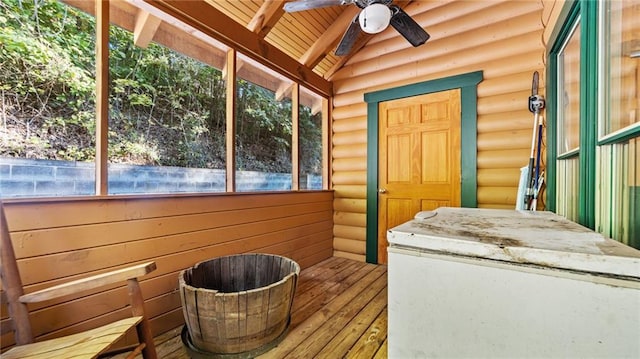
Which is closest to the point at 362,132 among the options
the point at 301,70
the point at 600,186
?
the point at 301,70

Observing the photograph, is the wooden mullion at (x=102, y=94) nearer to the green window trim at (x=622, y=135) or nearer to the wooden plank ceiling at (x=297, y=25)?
the wooden plank ceiling at (x=297, y=25)

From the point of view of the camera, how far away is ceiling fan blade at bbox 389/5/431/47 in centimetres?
188

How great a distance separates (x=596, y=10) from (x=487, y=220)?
1041 mm

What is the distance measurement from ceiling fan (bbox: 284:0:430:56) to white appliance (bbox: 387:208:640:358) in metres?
1.48

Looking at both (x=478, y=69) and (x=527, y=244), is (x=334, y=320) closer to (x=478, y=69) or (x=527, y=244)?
(x=527, y=244)

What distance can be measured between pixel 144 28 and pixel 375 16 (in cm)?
161

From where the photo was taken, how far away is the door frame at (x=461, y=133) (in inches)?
104

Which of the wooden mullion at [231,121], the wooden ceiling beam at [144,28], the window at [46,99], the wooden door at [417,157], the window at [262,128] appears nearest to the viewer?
the window at [46,99]

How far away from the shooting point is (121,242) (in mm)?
1601

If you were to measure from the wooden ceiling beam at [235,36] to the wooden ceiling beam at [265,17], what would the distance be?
0.07m

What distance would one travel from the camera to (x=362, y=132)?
134 inches

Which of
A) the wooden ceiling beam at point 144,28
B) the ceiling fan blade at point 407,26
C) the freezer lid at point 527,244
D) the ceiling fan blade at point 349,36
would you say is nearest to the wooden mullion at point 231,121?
the wooden ceiling beam at point 144,28

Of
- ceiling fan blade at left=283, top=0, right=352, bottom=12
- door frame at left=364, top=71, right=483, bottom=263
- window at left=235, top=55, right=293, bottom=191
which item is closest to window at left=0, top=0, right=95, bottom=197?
window at left=235, top=55, right=293, bottom=191

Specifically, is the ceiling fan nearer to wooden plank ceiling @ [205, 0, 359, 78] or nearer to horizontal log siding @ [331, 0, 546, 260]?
wooden plank ceiling @ [205, 0, 359, 78]
